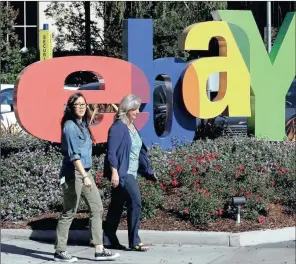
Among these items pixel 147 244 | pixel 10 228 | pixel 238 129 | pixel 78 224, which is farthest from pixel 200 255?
Answer: pixel 238 129

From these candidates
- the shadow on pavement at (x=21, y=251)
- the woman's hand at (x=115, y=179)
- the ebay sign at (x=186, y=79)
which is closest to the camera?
the woman's hand at (x=115, y=179)

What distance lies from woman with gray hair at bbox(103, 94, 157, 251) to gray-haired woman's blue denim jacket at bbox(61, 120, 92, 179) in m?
0.31

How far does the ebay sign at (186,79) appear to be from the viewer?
12.3 meters

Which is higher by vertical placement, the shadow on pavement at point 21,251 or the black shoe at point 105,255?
the black shoe at point 105,255

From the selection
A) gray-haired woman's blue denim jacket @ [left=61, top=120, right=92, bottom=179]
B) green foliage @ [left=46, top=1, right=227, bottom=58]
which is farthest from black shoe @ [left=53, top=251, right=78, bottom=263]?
green foliage @ [left=46, top=1, right=227, bottom=58]

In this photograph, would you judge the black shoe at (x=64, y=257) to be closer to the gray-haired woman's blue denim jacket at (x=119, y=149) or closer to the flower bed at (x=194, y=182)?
the gray-haired woman's blue denim jacket at (x=119, y=149)

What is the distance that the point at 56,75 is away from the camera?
12438 millimetres

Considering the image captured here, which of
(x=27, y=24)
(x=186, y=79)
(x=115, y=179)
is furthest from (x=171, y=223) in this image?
(x=27, y=24)

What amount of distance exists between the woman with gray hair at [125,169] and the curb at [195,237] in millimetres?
461

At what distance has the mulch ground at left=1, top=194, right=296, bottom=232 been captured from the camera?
9938mm

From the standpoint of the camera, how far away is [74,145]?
849cm

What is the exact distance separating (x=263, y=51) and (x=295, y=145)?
1898 millimetres

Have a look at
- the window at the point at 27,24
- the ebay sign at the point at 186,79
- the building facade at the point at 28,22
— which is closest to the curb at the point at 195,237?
the ebay sign at the point at 186,79

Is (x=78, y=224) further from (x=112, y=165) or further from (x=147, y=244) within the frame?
(x=112, y=165)
